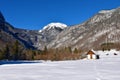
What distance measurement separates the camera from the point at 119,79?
24.2 m

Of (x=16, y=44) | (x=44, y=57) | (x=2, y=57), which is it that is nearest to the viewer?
(x=2, y=57)

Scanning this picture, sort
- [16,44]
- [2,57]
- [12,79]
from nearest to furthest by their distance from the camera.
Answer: [12,79]
[2,57]
[16,44]

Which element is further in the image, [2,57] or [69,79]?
[2,57]

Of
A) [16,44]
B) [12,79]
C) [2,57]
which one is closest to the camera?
[12,79]

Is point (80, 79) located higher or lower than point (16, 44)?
lower

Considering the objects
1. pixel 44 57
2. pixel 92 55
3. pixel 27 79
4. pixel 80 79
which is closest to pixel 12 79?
pixel 27 79

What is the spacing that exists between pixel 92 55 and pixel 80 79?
365 feet

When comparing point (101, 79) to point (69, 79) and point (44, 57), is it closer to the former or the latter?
point (69, 79)

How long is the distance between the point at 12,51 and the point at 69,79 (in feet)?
366

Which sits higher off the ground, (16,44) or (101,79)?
(16,44)

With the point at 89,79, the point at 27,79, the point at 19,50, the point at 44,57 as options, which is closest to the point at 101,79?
the point at 89,79

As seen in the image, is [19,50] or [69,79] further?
[19,50]

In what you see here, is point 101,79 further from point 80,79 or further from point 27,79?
point 27,79

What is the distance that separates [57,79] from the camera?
79.5 ft
